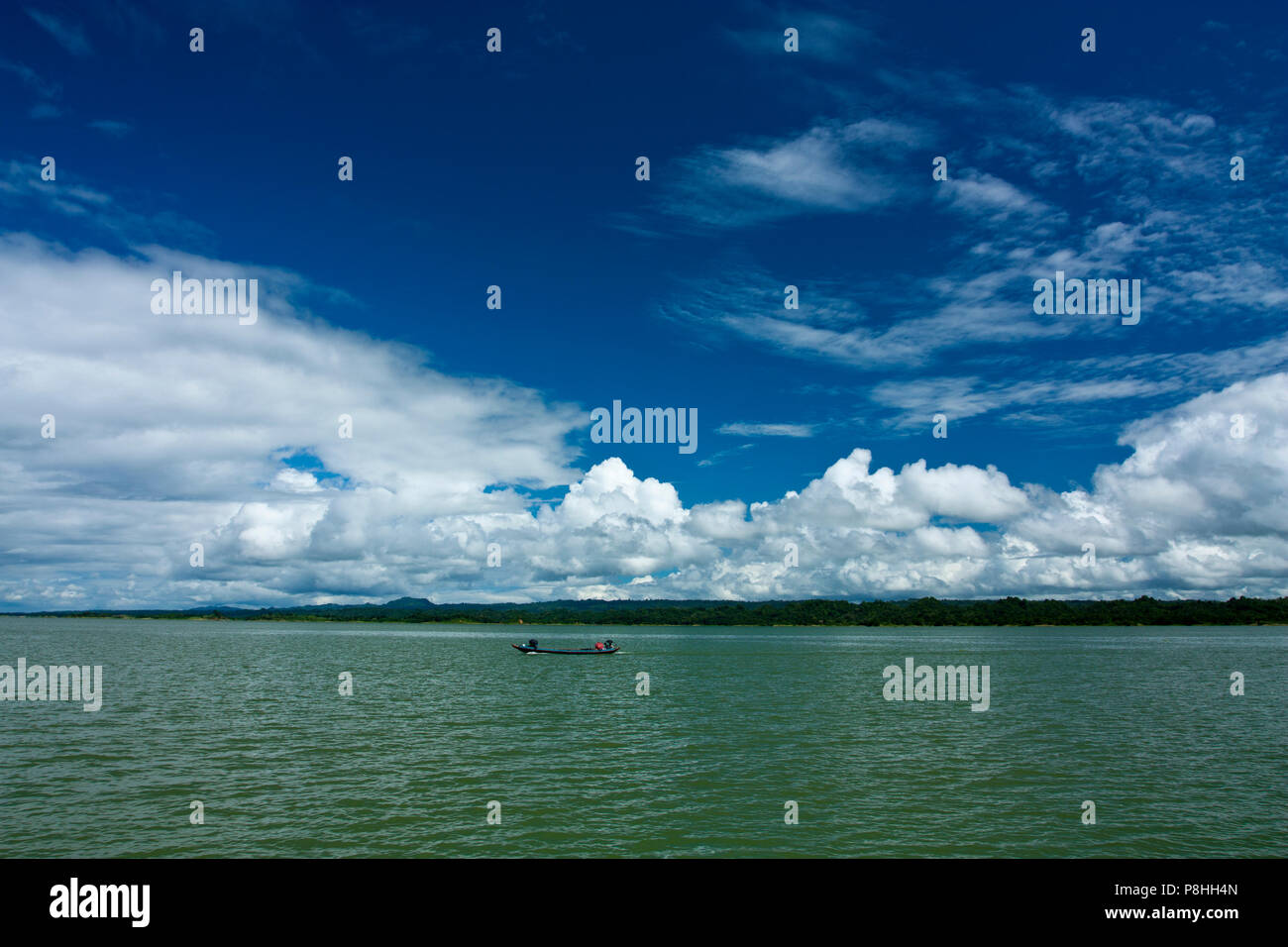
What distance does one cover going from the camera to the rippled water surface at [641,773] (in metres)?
26.3

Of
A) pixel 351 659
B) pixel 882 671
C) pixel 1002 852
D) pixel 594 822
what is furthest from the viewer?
pixel 351 659

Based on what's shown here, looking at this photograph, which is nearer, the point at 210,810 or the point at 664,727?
the point at 210,810

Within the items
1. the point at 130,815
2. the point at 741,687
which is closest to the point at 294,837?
the point at 130,815

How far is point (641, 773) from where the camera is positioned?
120 ft

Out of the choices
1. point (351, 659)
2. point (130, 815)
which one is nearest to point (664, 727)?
point (130, 815)

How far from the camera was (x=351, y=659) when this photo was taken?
12088 centimetres

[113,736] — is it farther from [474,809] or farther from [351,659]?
[351,659]

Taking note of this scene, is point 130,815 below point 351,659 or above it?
above

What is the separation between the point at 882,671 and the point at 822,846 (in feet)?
258

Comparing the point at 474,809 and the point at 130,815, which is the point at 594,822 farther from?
the point at 130,815

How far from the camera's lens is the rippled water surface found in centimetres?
2631
